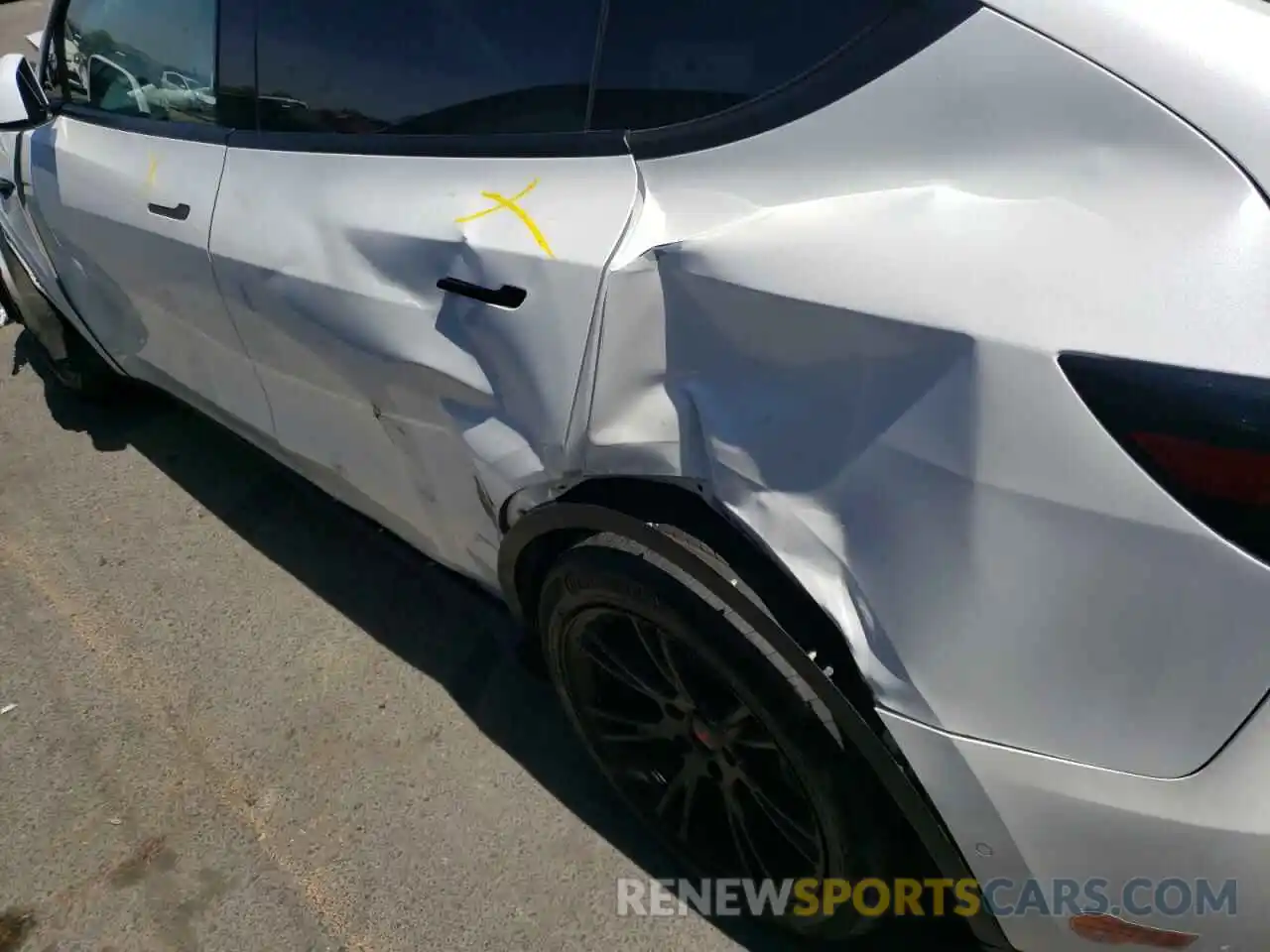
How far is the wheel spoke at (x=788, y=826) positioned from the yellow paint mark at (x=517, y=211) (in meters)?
1.00

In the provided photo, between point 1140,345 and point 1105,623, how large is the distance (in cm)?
33

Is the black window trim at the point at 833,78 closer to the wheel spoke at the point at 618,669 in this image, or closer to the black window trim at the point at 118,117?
the wheel spoke at the point at 618,669

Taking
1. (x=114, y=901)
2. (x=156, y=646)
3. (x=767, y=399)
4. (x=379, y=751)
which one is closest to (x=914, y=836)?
(x=767, y=399)

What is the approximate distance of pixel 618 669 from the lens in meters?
1.83

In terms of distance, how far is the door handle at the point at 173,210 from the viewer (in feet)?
7.48

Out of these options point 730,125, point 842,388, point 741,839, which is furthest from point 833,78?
point 741,839

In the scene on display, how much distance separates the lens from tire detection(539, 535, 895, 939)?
150 centimetres

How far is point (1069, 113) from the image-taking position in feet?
3.68

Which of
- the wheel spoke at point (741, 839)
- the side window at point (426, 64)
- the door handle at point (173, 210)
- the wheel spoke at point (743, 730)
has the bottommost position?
the wheel spoke at point (741, 839)

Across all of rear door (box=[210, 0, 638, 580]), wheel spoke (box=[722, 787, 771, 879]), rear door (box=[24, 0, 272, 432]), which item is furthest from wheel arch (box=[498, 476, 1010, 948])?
rear door (box=[24, 0, 272, 432])

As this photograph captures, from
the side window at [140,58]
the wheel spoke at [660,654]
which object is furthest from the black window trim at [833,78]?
the side window at [140,58]

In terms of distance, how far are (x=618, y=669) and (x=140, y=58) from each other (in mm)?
2183

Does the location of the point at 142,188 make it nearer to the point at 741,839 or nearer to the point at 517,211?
the point at 517,211

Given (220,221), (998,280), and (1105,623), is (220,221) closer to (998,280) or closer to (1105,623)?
(998,280)
